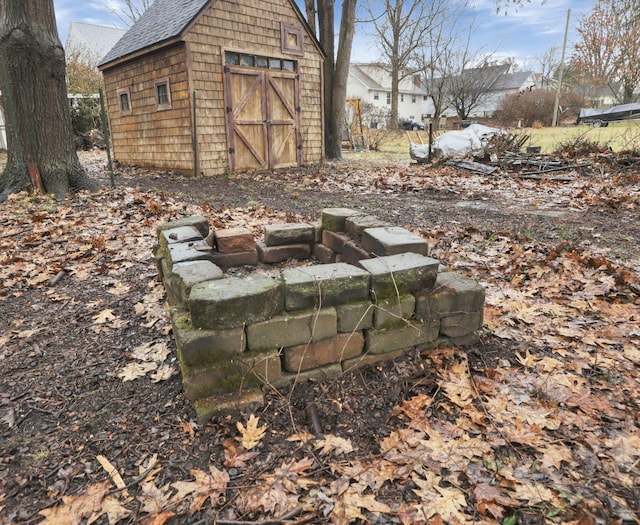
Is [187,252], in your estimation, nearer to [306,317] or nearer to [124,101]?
[306,317]

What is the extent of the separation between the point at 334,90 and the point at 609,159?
849 centimetres

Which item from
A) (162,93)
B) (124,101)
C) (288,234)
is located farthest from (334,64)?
(288,234)

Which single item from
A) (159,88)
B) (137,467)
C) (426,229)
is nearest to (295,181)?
(159,88)

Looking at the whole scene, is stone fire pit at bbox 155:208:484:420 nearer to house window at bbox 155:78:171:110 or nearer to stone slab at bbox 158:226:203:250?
stone slab at bbox 158:226:203:250

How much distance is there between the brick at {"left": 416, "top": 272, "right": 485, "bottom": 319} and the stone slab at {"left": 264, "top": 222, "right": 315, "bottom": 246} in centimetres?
150

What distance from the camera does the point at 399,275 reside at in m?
2.47

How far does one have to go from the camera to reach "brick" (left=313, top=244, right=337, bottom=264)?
3721 mm

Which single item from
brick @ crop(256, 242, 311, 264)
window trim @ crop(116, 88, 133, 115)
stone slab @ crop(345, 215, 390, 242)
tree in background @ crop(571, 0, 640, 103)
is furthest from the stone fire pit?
tree in background @ crop(571, 0, 640, 103)

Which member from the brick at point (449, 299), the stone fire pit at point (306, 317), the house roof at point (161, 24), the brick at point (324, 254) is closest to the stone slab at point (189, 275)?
the stone fire pit at point (306, 317)

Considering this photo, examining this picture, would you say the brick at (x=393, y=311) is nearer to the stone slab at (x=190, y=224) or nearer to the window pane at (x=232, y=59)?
the stone slab at (x=190, y=224)

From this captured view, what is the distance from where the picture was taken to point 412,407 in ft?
7.26

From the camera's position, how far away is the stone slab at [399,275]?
2441 mm

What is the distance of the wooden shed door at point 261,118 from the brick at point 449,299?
9.59 metres

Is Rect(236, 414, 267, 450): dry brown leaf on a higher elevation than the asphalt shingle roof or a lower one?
lower
